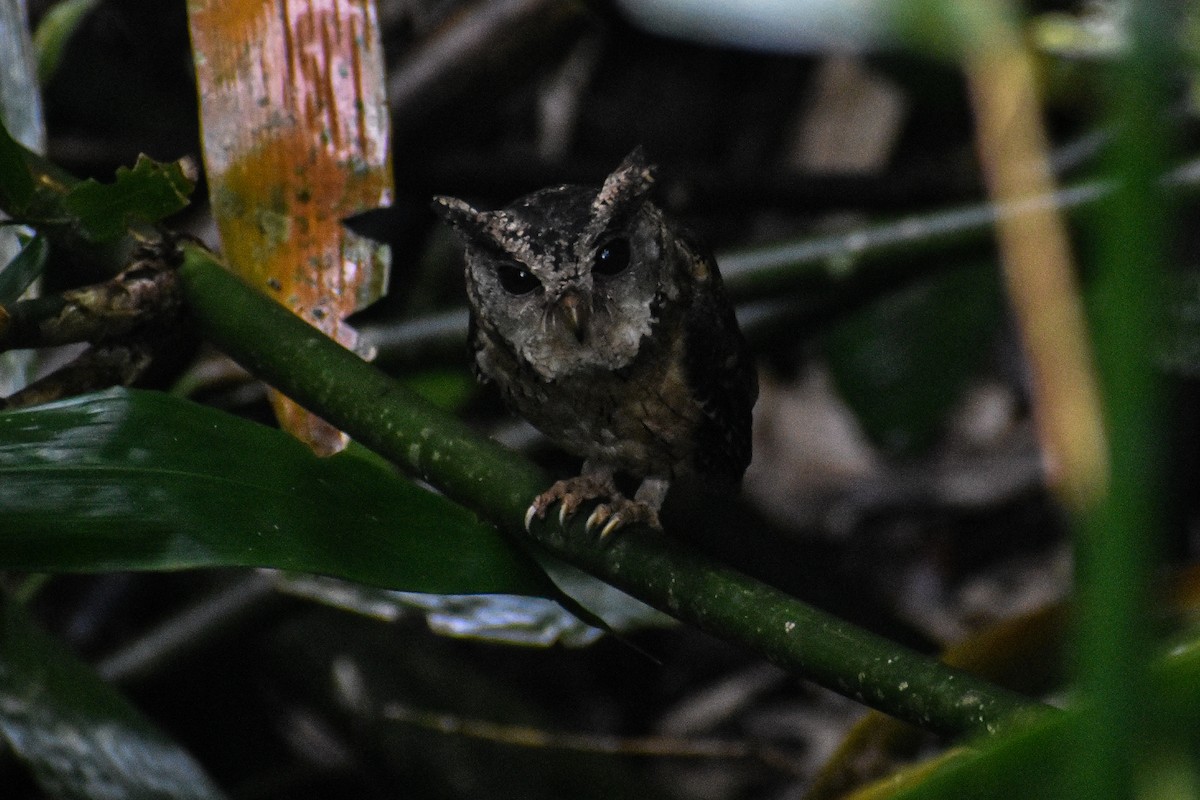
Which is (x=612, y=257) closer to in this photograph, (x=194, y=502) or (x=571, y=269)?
(x=571, y=269)

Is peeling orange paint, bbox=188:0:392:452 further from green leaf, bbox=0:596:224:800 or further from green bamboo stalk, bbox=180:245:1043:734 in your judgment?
green leaf, bbox=0:596:224:800

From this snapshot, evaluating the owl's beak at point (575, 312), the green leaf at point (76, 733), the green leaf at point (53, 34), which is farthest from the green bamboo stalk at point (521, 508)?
the green leaf at point (53, 34)

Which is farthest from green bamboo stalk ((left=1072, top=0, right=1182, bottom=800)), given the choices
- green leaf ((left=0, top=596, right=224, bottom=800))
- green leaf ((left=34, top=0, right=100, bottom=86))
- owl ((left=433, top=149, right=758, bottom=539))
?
green leaf ((left=34, top=0, right=100, bottom=86))

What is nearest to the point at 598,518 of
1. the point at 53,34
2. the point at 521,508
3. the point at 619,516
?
the point at 619,516

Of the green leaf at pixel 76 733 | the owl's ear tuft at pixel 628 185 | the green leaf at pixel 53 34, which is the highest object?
the green leaf at pixel 53 34

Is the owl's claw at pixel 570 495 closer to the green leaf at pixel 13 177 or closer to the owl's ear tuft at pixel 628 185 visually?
the owl's ear tuft at pixel 628 185
